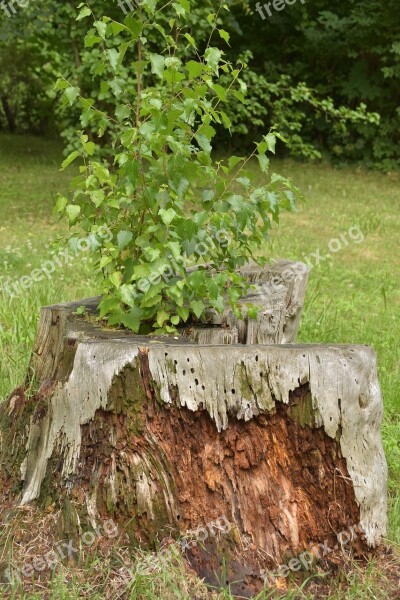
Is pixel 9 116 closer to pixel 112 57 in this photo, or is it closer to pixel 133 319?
pixel 112 57

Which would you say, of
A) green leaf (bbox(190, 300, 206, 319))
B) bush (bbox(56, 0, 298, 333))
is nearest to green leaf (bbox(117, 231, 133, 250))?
bush (bbox(56, 0, 298, 333))

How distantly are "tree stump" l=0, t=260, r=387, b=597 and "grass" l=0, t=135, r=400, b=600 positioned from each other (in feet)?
0.68

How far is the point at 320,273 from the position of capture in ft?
26.7

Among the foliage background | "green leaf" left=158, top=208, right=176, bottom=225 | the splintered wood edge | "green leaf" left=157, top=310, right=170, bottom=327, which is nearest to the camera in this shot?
the splintered wood edge

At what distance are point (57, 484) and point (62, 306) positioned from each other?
33.7 inches

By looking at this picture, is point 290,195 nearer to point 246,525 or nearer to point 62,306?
point 62,306

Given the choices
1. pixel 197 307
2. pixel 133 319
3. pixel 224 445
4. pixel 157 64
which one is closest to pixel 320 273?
pixel 197 307

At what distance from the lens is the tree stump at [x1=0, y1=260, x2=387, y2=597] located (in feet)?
10.0

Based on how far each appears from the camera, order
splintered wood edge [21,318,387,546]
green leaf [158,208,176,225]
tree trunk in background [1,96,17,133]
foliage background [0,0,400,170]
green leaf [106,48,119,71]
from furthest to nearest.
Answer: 1. tree trunk in background [1,96,17,133]
2. foliage background [0,0,400,170]
3. green leaf [106,48,119,71]
4. green leaf [158,208,176,225]
5. splintered wood edge [21,318,387,546]

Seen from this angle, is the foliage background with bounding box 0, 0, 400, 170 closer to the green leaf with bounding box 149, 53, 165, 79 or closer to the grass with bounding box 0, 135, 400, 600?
the grass with bounding box 0, 135, 400, 600

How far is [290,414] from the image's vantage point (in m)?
3.10

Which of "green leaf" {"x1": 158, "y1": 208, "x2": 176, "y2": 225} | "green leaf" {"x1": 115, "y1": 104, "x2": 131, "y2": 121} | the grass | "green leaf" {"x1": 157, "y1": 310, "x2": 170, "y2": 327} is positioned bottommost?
the grass

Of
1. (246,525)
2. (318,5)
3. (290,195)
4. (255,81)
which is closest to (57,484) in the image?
(246,525)

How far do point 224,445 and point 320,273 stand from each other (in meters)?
5.21
